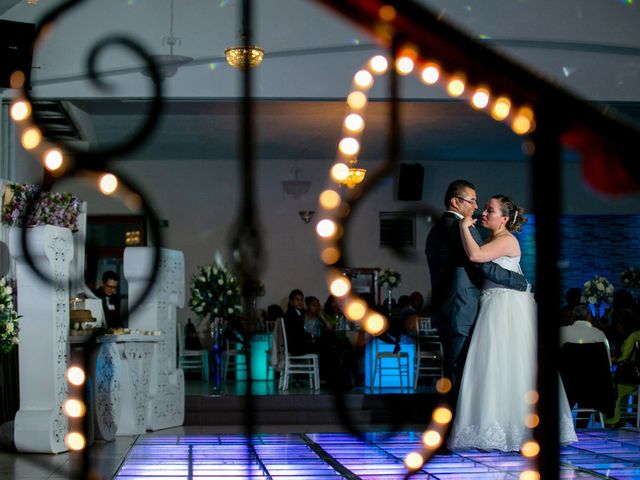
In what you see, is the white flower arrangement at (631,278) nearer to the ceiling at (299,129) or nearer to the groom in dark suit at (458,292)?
the ceiling at (299,129)

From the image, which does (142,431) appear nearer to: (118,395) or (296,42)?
(118,395)

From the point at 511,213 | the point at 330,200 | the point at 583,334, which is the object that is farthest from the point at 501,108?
the point at 583,334

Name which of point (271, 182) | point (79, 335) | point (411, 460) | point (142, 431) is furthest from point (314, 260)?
point (411, 460)

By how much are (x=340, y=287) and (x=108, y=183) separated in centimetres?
25

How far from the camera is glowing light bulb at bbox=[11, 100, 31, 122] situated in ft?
3.19

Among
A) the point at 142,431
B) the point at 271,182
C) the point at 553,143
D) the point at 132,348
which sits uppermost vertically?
the point at 271,182

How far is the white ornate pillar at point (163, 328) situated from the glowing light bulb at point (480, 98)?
6.95 meters

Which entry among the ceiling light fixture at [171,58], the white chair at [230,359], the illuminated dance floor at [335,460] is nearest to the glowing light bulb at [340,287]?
the illuminated dance floor at [335,460]

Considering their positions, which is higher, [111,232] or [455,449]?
[111,232]

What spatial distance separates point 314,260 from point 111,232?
9.82 feet

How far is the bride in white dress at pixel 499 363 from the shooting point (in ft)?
17.4

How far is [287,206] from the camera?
49.1 feet

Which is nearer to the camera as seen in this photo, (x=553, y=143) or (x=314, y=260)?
(x=553, y=143)

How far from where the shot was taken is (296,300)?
11461 mm
